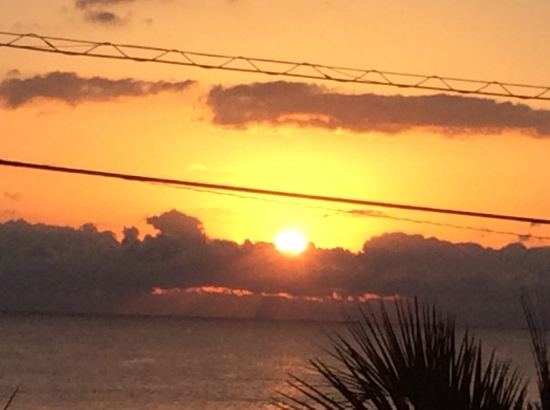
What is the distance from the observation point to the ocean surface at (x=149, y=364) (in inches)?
2881

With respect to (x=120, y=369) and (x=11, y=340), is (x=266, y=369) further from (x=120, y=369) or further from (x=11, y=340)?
(x=11, y=340)

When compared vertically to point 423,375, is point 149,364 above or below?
above

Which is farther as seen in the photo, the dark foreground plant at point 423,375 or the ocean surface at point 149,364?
the ocean surface at point 149,364

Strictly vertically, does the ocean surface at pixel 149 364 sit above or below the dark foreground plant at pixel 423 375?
above

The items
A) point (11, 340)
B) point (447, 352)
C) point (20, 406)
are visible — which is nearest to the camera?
point (447, 352)

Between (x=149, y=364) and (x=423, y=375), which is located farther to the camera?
(x=149, y=364)

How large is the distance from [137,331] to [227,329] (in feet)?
84.2

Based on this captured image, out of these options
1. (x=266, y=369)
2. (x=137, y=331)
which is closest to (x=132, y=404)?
(x=266, y=369)

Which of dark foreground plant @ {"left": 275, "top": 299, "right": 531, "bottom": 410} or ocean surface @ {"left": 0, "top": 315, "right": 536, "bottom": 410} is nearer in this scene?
dark foreground plant @ {"left": 275, "top": 299, "right": 531, "bottom": 410}

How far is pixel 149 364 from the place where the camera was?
330ft

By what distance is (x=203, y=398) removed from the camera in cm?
7488

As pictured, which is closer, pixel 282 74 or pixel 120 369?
pixel 282 74

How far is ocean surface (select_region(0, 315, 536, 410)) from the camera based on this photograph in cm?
7319

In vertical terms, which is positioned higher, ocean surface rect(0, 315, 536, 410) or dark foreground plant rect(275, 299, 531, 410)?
ocean surface rect(0, 315, 536, 410)
